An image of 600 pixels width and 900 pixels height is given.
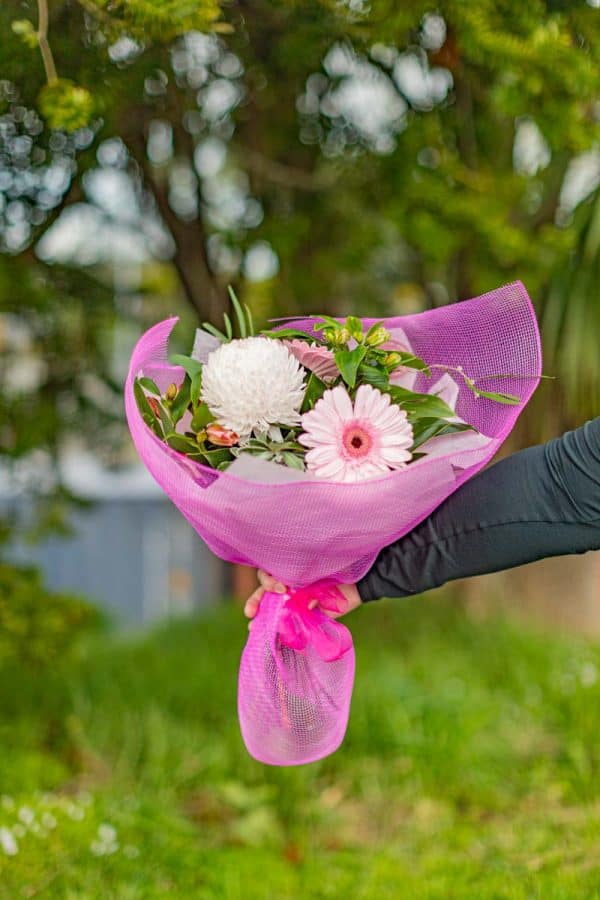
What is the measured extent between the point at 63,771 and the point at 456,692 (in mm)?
1481

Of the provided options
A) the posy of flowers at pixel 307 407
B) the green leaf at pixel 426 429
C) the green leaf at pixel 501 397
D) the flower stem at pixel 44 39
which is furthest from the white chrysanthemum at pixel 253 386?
the flower stem at pixel 44 39

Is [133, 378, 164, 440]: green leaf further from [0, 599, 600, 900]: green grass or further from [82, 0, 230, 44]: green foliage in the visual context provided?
[0, 599, 600, 900]: green grass

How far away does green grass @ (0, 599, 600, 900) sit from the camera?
8.02 feet

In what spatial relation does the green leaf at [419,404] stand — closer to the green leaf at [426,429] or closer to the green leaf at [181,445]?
the green leaf at [426,429]

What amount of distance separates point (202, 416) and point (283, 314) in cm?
276

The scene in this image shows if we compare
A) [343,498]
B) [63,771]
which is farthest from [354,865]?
[343,498]

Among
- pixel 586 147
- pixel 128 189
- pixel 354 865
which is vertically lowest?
pixel 354 865

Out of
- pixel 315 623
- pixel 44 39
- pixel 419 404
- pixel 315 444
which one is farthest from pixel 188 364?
pixel 44 39

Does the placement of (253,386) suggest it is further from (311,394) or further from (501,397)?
(501,397)

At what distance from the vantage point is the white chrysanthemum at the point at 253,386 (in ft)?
4.91

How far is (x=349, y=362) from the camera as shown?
154 centimetres

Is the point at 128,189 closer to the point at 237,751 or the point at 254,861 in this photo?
the point at 237,751

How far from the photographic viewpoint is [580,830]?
2818 millimetres

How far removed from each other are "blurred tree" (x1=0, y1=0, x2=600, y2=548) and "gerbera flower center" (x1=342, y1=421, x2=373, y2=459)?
903mm
